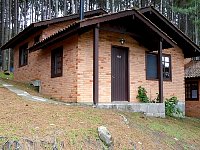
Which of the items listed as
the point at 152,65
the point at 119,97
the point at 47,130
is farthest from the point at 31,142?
the point at 152,65

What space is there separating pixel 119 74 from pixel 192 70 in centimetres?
875

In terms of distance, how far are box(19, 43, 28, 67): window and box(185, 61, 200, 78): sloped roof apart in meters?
10.1

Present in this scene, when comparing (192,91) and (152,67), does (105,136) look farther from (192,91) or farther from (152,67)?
(192,91)

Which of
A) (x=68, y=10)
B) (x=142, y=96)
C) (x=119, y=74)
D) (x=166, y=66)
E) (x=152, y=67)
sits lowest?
(x=142, y=96)

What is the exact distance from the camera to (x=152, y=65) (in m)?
14.9

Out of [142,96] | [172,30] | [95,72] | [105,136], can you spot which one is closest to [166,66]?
[172,30]

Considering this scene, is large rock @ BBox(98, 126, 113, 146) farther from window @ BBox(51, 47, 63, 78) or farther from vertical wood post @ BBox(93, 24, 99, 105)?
window @ BBox(51, 47, 63, 78)

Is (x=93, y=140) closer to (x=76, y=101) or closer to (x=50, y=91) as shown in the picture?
(x=76, y=101)

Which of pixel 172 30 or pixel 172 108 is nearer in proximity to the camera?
pixel 172 108

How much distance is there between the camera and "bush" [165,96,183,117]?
13.9m

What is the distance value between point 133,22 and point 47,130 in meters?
7.88

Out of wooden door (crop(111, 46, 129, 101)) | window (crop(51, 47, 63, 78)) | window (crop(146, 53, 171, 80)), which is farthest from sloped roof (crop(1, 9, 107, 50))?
window (crop(146, 53, 171, 80))

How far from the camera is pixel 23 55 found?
18.3 meters

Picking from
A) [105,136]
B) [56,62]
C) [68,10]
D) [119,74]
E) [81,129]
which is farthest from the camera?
[68,10]
